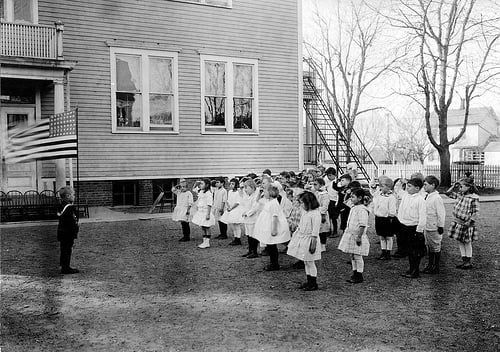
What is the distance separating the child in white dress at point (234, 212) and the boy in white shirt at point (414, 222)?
3291 millimetres

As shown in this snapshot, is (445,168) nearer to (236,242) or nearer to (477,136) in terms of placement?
(236,242)

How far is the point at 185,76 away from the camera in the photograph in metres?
16.7

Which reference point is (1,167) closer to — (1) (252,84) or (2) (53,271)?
(2) (53,271)

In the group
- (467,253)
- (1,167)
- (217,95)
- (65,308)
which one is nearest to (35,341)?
(65,308)

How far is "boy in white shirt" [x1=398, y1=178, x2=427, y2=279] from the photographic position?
23.7ft

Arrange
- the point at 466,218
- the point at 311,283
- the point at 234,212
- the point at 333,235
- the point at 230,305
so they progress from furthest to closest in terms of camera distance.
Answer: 1. the point at 333,235
2. the point at 234,212
3. the point at 466,218
4. the point at 311,283
5. the point at 230,305

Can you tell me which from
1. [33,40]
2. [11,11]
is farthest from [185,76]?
[11,11]

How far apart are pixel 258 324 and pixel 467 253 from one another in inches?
183

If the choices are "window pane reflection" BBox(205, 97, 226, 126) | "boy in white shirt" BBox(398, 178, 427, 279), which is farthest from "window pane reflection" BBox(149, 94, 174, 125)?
"boy in white shirt" BBox(398, 178, 427, 279)

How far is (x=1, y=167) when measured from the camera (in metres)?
2.67

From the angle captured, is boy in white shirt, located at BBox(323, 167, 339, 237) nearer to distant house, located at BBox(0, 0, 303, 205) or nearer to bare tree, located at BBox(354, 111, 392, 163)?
distant house, located at BBox(0, 0, 303, 205)

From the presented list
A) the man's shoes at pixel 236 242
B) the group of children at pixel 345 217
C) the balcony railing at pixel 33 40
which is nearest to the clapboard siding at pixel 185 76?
the balcony railing at pixel 33 40

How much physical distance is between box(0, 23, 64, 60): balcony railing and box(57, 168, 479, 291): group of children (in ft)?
20.4

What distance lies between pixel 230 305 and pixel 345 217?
5592mm
